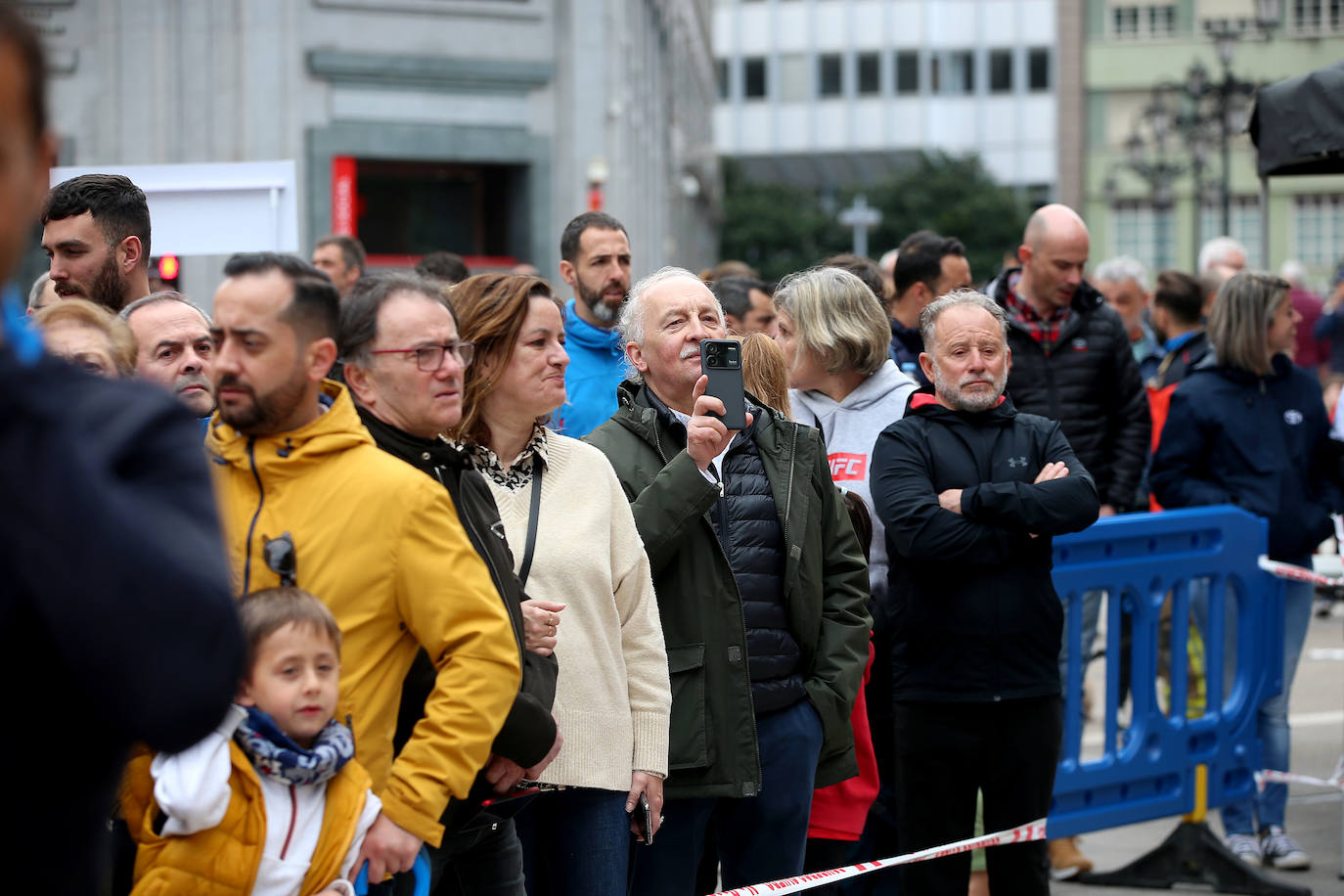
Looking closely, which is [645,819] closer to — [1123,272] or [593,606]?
[593,606]

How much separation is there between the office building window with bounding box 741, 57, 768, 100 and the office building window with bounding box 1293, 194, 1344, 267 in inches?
811

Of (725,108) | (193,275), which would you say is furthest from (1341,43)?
(193,275)

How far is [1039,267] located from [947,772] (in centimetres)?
279

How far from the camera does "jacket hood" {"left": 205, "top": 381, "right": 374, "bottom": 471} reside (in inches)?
113

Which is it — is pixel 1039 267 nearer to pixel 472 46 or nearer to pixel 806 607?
pixel 806 607

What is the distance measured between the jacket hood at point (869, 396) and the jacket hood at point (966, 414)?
0.41 m

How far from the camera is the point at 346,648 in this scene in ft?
9.63

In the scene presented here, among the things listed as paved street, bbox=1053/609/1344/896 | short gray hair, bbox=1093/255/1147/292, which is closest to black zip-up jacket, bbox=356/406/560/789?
paved street, bbox=1053/609/1344/896

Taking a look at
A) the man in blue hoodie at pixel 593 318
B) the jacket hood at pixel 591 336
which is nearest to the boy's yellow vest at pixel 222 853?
the man in blue hoodie at pixel 593 318

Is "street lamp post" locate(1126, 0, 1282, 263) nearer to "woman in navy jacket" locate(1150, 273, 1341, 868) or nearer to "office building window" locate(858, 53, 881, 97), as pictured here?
"woman in navy jacket" locate(1150, 273, 1341, 868)

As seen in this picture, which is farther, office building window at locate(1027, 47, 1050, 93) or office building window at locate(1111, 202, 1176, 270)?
office building window at locate(1027, 47, 1050, 93)

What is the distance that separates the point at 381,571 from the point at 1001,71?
204 ft

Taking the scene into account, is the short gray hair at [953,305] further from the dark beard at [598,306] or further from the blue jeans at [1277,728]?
the blue jeans at [1277,728]

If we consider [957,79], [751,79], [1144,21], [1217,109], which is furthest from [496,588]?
[751,79]
